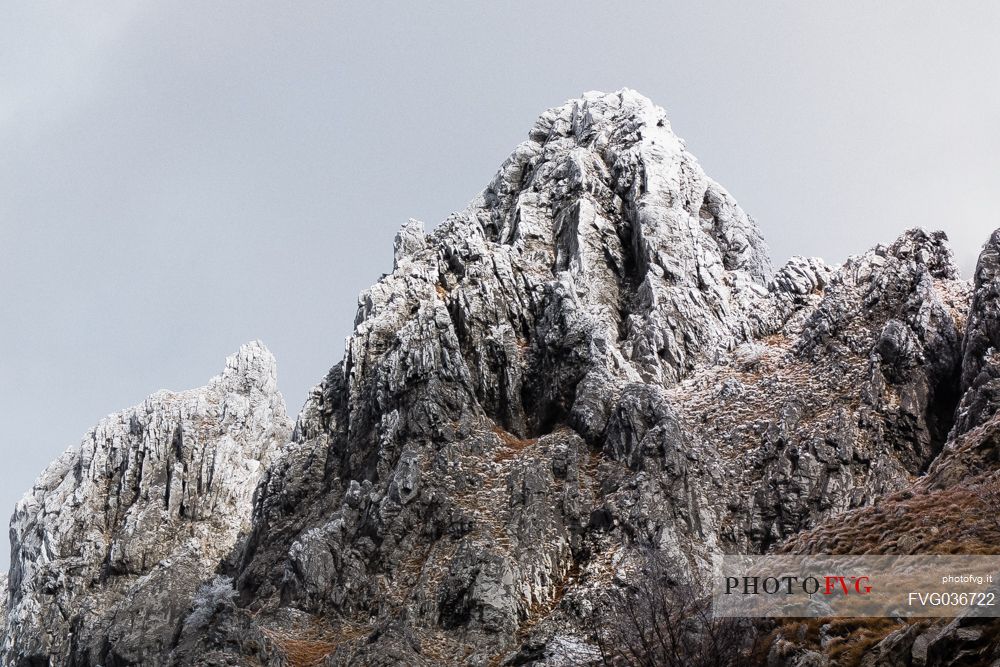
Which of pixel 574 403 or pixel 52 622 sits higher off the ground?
pixel 574 403

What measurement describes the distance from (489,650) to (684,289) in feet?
79.8

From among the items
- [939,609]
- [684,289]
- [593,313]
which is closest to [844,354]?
[684,289]

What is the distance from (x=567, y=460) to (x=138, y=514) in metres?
34.2

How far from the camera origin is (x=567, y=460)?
4103 cm

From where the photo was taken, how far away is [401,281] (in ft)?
184

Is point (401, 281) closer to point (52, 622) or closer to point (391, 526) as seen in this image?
point (391, 526)

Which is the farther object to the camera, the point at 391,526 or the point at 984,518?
the point at 391,526

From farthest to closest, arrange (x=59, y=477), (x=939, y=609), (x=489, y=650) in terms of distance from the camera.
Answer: (x=59, y=477)
(x=489, y=650)
(x=939, y=609)

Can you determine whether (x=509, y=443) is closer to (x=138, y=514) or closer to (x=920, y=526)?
(x=920, y=526)

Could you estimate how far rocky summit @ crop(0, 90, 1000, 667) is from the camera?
111 ft

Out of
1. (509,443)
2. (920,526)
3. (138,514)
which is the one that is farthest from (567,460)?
(138,514)

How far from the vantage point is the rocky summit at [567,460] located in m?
33.9

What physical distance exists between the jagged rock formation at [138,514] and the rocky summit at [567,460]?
0.26 metres

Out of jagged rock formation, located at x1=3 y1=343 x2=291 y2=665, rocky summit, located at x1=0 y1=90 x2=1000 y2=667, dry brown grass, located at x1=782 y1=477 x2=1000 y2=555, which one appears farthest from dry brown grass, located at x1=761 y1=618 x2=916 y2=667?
jagged rock formation, located at x1=3 y1=343 x2=291 y2=665
